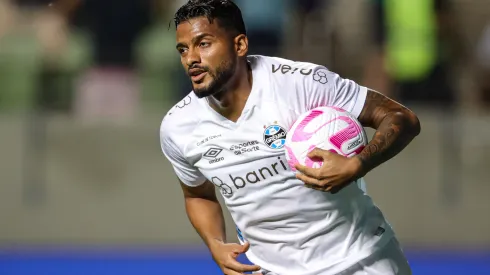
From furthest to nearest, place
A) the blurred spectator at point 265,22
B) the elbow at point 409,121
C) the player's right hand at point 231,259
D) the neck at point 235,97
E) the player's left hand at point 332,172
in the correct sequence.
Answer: the blurred spectator at point 265,22
the neck at point 235,97
the player's right hand at point 231,259
the elbow at point 409,121
the player's left hand at point 332,172

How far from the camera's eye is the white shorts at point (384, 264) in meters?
4.11

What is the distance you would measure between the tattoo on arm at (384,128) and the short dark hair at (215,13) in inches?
25.8

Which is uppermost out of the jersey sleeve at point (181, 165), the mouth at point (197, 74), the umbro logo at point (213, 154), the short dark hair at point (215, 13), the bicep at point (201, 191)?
the short dark hair at point (215, 13)

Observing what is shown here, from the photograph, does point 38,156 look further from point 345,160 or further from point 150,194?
point 345,160

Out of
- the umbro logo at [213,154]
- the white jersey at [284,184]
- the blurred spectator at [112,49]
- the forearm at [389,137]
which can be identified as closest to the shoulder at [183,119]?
the white jersey at [284,184]

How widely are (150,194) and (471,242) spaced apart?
309 centimetres

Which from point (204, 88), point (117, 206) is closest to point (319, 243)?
point (204, 88)

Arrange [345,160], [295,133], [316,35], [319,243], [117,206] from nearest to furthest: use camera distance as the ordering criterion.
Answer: [345,160] → [295,133] → [319,243] → [316,35] → [117,206]

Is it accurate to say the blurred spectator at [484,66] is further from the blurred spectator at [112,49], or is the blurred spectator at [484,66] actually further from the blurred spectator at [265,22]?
the blurred spectator at [112,49]

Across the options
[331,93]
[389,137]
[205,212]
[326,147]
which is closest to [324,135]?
[326,147]

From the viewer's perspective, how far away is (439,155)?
9.19m

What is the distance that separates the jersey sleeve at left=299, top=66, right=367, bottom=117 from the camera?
407 centimetres

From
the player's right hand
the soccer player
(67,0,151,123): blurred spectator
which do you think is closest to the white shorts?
the soccer player

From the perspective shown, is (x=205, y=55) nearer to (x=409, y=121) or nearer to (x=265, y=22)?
(x=409, y=121)
